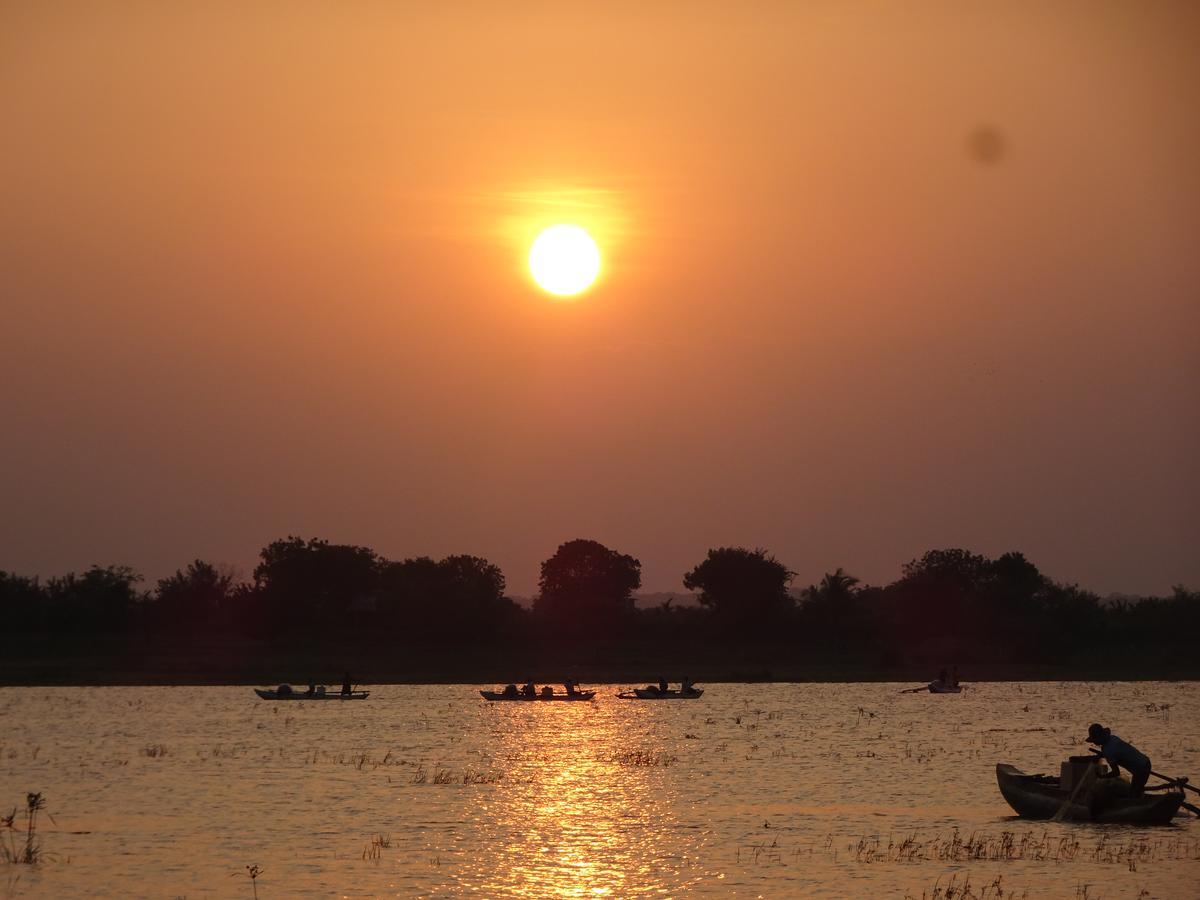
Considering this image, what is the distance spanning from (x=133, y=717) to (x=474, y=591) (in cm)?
7245

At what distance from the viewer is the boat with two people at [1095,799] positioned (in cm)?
3888

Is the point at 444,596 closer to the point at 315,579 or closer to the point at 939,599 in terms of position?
the point at 315,579

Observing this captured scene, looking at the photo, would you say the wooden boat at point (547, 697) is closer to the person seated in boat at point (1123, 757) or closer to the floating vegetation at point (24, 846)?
the floating vegetation at point (24, 846)

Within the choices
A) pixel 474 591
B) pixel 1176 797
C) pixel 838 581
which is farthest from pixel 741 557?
pixel 1176 797

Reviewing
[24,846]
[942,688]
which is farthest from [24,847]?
[942,688]

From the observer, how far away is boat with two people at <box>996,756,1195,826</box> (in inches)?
1531

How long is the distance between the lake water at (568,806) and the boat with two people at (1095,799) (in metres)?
0.69

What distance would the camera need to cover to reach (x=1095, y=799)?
39.2 meters

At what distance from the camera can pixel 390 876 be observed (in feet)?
106

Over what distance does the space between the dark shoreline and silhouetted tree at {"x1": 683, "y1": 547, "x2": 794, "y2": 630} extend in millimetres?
12436

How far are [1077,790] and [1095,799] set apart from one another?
1.80 feet

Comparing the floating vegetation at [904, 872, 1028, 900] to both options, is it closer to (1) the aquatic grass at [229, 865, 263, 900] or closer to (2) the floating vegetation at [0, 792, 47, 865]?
(1) the aquatic grass at [229, 865, 263, 900]

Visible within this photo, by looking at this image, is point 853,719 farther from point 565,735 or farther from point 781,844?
point 781,844

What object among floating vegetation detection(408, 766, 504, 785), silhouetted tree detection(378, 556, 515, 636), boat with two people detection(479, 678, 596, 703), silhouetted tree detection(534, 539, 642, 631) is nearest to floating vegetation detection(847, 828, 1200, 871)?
floating vegetation detection(408, 766, 504, 785)
